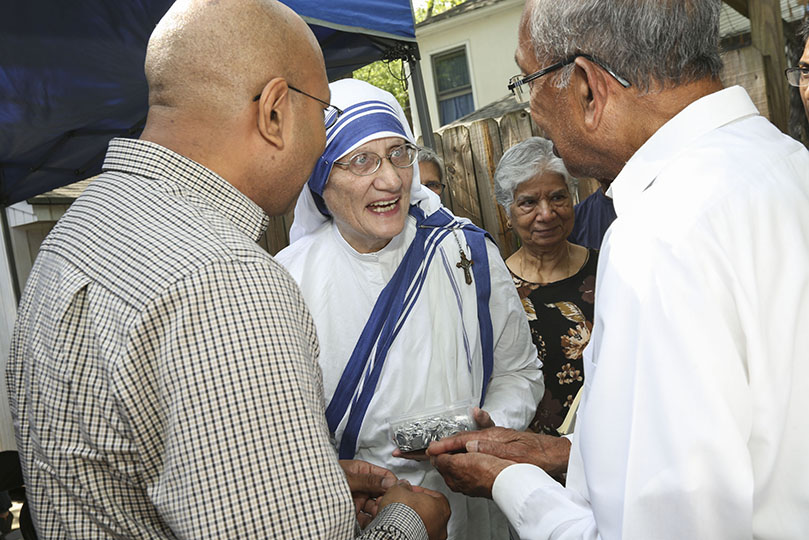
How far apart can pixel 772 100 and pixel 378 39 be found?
8.17ft

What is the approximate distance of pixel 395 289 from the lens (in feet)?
8.55

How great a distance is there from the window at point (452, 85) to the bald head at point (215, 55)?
16.2m

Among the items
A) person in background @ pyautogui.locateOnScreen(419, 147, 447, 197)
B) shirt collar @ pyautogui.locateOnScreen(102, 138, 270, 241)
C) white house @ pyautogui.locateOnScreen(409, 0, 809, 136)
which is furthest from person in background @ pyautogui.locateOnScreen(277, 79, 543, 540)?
white house @ pyautogui.locateOnScreen(409, 0, 809, 136)

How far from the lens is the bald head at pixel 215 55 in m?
1.54

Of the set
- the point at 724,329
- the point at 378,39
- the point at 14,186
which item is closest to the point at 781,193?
the point at 724,329

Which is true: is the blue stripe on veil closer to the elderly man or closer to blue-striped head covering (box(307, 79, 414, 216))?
blue-striped head covering (box(307, 79, 414, 216))

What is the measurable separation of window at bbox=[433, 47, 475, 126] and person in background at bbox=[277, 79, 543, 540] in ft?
49.7

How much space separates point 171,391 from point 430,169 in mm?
3812

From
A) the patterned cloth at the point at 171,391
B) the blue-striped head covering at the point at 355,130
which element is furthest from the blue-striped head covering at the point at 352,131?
the patterned cloth at the point at 171,391

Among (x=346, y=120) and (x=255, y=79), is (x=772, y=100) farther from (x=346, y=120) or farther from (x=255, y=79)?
(x=255, y=79)

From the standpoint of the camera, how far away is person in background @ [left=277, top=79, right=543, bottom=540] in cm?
248

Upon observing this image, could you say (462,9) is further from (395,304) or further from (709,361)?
(709,361)

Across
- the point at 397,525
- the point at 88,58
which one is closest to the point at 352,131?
the point at 397,525

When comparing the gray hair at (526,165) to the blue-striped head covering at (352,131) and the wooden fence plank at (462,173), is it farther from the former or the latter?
the wooden fence plank at (462,173)
